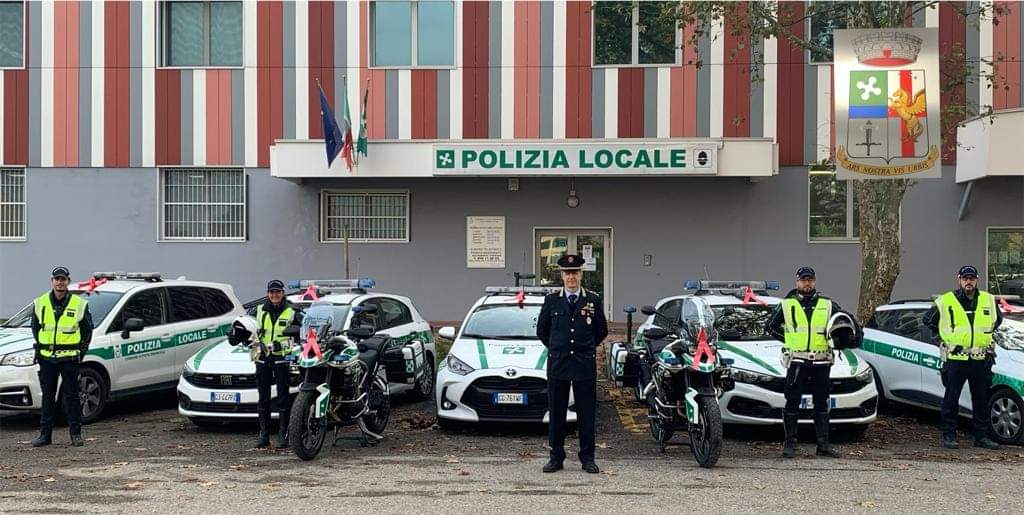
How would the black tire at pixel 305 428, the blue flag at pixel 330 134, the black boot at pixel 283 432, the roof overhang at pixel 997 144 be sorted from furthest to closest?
the blue flag at pixel 330 134 < the roof overhang at pixel 997 144 < the black boot at pixel 283 432 < the black tire at pixel 305 428

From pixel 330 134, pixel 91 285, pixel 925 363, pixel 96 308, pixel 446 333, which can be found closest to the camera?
pixel 925 363

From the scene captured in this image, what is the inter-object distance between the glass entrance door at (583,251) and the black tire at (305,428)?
35.4 ft

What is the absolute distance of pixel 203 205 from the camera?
63.7 feet

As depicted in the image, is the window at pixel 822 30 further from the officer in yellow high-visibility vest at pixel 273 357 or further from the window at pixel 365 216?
the officer in yellow high-visibility vest at pixel 273 357

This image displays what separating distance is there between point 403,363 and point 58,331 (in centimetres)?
358

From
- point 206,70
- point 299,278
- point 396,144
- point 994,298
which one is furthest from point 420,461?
point 206,70

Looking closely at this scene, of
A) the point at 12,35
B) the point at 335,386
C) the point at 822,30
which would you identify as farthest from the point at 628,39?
the point at 12,35

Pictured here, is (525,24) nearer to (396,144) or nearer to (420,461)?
(396,144)

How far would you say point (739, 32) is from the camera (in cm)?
1374

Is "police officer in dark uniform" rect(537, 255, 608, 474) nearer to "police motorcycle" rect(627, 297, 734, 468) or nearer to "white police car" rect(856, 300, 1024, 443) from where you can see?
"police motorcycle" rect(627, 297, 734, 468)

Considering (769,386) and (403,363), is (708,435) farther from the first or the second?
(403,363)

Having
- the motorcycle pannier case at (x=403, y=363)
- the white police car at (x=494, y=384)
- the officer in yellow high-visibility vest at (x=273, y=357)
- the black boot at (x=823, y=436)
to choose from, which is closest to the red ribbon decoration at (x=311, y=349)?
the officer in yellow high-visibility vest at (x=273, y=357)

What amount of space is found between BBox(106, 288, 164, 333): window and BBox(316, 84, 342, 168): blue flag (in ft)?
18.1

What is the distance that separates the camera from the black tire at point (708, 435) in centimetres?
805
